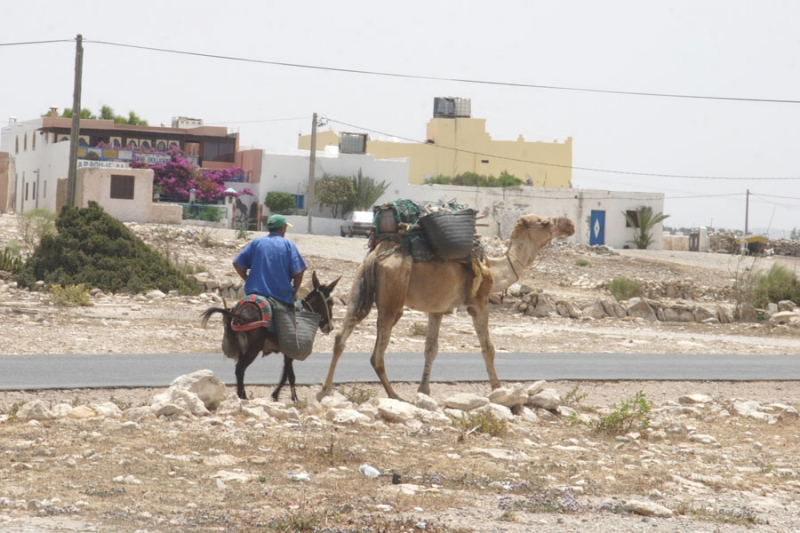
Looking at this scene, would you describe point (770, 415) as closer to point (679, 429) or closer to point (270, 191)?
point (679, 429)

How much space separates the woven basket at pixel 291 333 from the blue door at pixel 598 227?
55.6 meters

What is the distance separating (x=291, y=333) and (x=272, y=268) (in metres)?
0.67

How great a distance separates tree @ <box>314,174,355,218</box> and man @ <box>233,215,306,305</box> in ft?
161

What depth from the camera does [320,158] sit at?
61531mm

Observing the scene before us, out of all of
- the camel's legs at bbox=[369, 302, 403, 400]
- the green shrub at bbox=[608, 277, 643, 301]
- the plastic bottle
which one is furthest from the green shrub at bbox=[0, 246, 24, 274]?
the plastic bottle

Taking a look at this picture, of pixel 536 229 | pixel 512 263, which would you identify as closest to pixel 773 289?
pixel 536 229

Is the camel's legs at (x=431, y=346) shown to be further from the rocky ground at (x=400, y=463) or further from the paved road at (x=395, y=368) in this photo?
the paved road at (x=395, y=368)

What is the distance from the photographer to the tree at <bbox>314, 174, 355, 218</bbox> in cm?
5959

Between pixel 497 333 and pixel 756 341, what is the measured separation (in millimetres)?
5872

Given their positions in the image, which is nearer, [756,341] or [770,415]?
[770,415]

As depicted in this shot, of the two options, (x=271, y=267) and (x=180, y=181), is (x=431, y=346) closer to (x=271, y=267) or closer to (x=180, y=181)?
(x=271, y=267)

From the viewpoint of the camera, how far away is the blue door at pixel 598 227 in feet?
213

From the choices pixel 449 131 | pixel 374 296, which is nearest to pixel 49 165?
pixel 449 131

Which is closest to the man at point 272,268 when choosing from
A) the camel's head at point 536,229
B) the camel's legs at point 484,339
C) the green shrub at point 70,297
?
the camel's legs at point 484,339
